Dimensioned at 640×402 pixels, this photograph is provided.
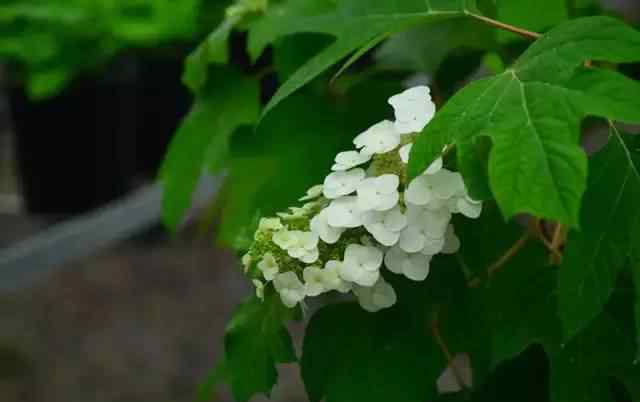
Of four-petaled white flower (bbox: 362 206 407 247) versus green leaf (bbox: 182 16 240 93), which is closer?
four-petaled white flower (bbox: 362 206 407 247)

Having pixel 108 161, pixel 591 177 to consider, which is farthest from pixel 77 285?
pixel 591 177

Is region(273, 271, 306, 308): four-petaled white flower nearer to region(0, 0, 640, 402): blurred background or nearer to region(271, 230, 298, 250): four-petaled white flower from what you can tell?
region(271, 230, 298, 250): four-petaled white flower

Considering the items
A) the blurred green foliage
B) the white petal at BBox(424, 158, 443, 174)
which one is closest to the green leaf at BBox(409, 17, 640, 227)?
the white petal at BBox(424, 158, 443, 174)

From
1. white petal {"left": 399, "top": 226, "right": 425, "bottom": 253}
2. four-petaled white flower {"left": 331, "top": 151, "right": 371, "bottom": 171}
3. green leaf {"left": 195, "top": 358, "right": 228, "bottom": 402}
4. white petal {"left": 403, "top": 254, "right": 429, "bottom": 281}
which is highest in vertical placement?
four-petaled white flower {"left": 331, "top": 151, "right": 371, "bottom": 171}

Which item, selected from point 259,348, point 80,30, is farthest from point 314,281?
point 80,30

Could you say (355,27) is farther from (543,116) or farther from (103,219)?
(103,219)

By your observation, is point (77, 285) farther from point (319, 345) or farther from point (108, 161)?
point (319, 345)
